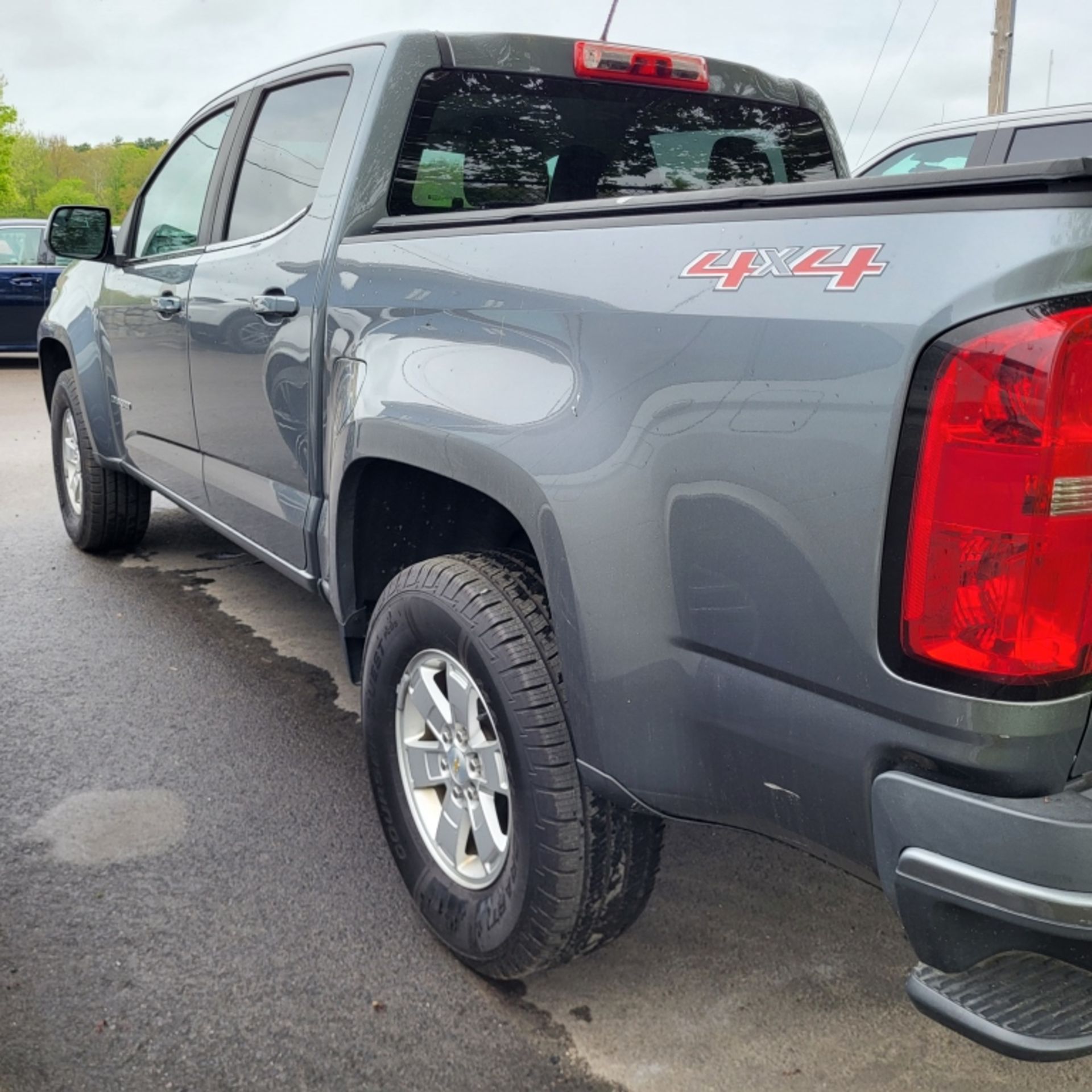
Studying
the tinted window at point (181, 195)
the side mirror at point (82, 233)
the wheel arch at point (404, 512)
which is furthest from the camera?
the side mirror at point (82, 233)

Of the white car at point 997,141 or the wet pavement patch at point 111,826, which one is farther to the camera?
the white car at point 997,141

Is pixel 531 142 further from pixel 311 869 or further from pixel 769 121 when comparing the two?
pixel 311 869

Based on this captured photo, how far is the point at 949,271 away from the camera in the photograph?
1.48m

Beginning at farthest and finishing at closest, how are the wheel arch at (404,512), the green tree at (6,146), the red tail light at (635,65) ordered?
the green tree at (6,146), the red tail light at (635,65), the wheel arch at (404,512)

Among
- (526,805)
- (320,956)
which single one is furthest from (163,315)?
(526,805)

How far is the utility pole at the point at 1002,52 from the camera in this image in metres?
14.9

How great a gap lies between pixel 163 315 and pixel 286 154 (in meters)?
0.84

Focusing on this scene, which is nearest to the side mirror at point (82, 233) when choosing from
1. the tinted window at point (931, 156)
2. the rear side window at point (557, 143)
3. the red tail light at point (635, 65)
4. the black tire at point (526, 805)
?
Result: the rear side window at point (557, 143)

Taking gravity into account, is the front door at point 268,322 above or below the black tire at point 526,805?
above

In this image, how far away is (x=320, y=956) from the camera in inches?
100

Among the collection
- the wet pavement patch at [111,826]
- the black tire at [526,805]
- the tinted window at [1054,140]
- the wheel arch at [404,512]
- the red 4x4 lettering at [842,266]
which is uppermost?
the tinted window at [1054,140]

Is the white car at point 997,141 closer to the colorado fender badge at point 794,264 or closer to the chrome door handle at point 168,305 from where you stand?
the chrome door handle at point 168,305

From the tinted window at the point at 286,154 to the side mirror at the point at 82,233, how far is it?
1.05 meters

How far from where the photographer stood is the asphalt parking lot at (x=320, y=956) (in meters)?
2.23
